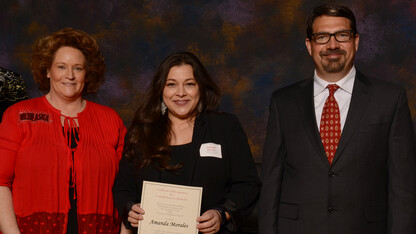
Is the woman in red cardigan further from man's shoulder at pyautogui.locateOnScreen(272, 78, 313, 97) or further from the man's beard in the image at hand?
the man's beard

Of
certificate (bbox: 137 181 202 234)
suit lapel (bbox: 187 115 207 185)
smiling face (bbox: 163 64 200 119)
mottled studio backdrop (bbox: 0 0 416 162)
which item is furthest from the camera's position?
mottled studio backdrop (bbox: 0 0 416 162)

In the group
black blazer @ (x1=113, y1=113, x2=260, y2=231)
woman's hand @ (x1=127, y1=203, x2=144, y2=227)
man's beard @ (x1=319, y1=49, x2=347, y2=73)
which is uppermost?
man's beard @ (x1=319, y1=49, x2=347, y2=73)

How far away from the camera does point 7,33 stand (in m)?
5.60

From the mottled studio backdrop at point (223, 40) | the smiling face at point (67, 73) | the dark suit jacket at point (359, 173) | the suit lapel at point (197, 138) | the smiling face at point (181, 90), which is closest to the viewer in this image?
the dark suit jacket at point (359, 173)

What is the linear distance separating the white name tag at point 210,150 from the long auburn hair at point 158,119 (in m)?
0.16

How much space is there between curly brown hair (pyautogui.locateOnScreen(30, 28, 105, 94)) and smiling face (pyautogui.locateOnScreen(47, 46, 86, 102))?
3 centimetres

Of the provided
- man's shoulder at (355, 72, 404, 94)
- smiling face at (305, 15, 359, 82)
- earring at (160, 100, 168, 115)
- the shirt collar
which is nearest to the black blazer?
earring at (160, 100, 168, 115)

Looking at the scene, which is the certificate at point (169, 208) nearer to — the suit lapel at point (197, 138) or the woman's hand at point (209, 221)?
the woman's hand at point (209, 221)

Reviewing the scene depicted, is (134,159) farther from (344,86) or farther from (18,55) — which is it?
(18,55)

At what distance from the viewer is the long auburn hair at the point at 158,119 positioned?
9.19 ft

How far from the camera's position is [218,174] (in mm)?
2783

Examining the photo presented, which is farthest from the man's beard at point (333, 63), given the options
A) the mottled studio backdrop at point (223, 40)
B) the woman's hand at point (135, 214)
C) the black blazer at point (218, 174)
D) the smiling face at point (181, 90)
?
the mottled studio backdrop at point (223, 40)

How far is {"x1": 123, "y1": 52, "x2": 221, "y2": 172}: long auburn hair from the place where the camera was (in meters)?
2.80

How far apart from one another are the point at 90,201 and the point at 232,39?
9.21ft
